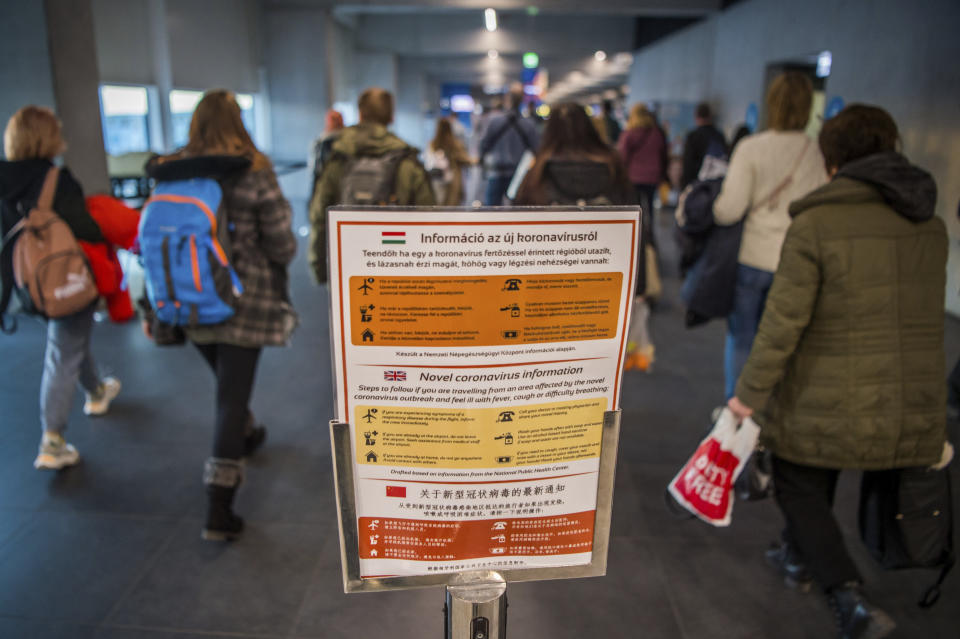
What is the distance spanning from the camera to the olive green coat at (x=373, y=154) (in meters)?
3.77

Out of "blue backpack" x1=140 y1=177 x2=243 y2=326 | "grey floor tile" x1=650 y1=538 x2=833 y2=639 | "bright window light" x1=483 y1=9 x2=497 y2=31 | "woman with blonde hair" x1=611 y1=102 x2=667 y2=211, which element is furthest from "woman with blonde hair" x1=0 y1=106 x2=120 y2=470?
"bright window light" x1=483 y1=9 x2=497 y2=31

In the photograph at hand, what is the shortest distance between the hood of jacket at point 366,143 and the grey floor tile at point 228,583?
1.90 m

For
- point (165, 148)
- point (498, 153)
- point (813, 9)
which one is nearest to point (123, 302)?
point (498, 153)

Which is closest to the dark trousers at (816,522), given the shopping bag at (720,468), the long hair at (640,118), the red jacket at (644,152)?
the shopping bag at (720,468)

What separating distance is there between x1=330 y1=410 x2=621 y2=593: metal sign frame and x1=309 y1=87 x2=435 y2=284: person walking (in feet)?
8.35

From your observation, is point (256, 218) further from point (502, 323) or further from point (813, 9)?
point (813, 9)

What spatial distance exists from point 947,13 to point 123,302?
23.2ft

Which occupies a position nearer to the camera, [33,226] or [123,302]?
[33,226]

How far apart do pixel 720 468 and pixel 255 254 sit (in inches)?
74.3

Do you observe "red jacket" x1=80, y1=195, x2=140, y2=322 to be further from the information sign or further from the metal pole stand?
the metal pole stand

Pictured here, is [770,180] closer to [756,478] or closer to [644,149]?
[756,478]

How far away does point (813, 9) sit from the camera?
30.7 feet

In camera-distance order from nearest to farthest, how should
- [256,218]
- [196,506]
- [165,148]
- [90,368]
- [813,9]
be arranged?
[256,218] → [196,506] → [90,368] → [813,9] → [165,148]

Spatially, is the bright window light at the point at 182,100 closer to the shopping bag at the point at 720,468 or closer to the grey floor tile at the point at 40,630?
the grey floor tile at the point at 40,630
